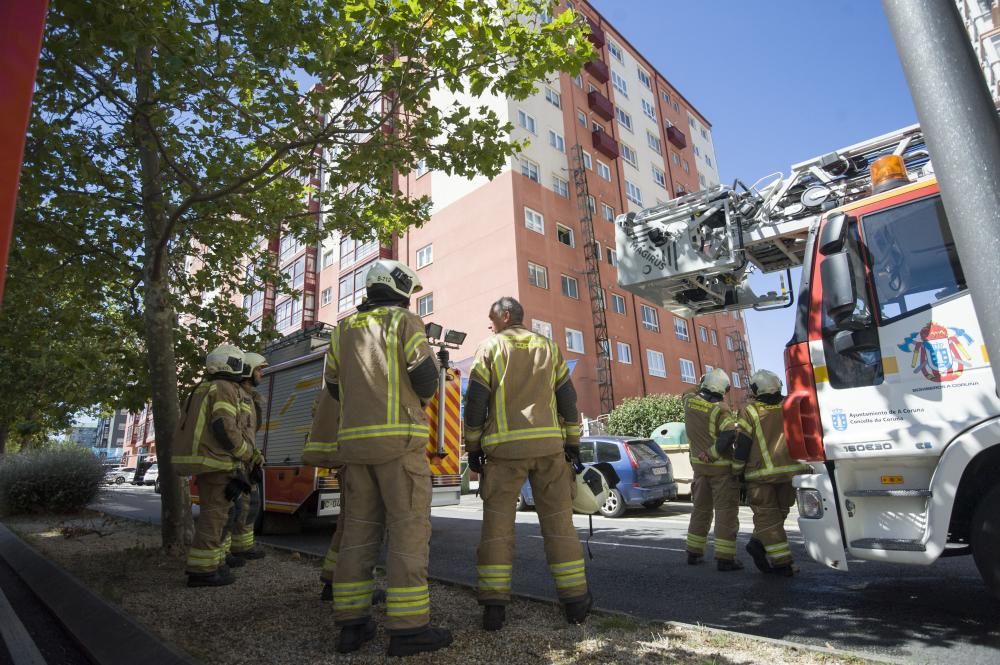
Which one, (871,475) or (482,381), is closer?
(871,475)

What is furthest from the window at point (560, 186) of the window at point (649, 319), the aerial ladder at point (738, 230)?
the aerial ladder at point (738, 230)

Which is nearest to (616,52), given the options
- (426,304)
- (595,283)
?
(595,283)

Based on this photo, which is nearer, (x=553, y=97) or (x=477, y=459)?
(x=477, y=459)

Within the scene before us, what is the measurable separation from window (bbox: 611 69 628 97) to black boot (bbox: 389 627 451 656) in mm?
35222

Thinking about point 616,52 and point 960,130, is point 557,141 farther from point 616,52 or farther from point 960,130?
point 960,130

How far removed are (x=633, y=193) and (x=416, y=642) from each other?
3156 cm

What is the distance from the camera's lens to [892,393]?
3.46m

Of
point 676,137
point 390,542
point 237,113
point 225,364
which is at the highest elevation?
point 676,137

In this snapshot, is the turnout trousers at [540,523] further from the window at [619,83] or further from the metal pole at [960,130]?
the window at [619,83]

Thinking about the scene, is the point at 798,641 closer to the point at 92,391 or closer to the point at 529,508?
the point at 92,391

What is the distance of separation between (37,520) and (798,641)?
1316 cm

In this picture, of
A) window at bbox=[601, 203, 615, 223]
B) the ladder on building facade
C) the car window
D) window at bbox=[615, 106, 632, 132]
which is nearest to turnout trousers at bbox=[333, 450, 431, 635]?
the car window

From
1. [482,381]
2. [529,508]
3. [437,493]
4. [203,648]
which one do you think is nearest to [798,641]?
[482,381]

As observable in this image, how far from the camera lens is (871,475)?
3564 millimetres
